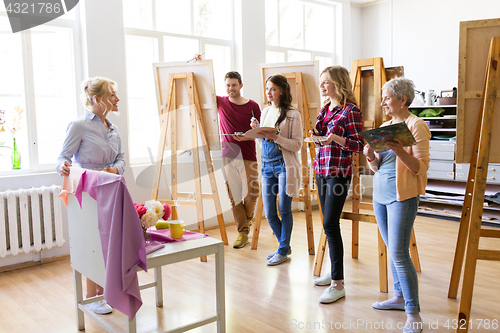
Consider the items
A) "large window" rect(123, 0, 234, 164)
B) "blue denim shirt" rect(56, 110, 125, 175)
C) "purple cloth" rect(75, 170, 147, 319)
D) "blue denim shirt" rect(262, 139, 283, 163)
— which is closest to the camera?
"purple cloth" rect(75, 170, 147, 319)

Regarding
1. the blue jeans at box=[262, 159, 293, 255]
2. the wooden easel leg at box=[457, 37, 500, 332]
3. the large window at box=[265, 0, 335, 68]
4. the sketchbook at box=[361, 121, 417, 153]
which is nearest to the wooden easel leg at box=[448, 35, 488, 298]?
the wooden easel leg at box=[457, 37, 500, 332]

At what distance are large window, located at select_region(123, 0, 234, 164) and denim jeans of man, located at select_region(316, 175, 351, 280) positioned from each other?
2139 millimetres

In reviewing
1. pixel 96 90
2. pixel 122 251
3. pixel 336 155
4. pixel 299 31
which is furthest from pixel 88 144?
pixel 299 31

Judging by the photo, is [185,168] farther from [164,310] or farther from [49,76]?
[164,310]

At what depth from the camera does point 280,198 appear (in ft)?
11.9

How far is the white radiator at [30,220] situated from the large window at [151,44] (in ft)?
3.47

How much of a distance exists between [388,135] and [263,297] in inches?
58.7

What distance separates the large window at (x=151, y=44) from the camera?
4625mm

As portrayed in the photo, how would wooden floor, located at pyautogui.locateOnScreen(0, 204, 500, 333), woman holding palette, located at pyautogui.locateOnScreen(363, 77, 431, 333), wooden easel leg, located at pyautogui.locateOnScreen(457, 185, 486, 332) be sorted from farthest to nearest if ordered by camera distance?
wooden floor, located at pyautogui.locateOnScreen(0, 204, 500, 333) → woman holding palette, located at pyautogui.locateOnScreen(363, 77, 431, 333) → wooden easel leg, located at pyautogui.locateOnScreen(457, 185, 486, 332)

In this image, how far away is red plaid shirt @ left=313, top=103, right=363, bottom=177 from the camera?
279cm

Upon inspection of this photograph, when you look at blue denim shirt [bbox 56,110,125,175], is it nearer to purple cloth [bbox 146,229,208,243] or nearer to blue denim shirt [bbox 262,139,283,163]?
purple cloth [bbox 146,229,208,243]

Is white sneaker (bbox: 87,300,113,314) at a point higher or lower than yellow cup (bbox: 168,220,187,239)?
lower

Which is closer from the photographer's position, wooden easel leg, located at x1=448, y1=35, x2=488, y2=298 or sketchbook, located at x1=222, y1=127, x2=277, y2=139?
wooden easel leg, located at x1=448, y1=35, x2=488, y2=298

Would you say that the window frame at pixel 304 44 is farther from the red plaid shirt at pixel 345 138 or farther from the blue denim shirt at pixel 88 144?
the blue denim shirt at pixel 88 144
